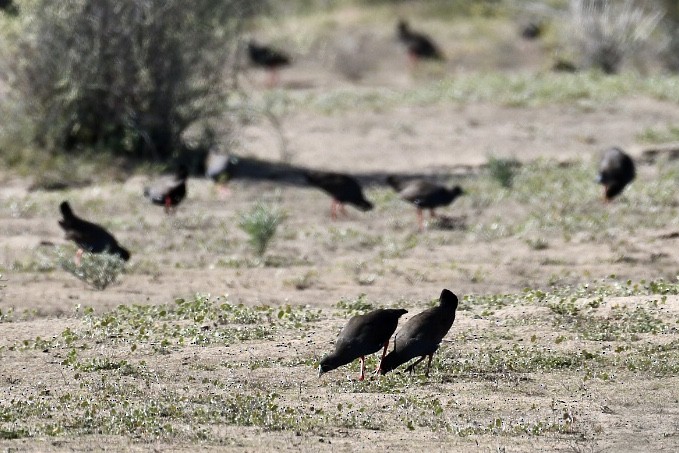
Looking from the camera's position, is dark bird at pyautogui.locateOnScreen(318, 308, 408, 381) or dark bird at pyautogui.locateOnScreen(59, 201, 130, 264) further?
dark bird at pyautogui.locateOnScreen(59, 201, 130, 264)

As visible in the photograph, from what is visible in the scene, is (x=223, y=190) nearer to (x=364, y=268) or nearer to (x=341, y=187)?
(x=341, y=187)

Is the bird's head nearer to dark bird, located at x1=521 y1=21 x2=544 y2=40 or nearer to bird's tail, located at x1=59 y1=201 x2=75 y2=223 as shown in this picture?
bird's tail, located at x1=59 y1=201 x2=75 y2=223

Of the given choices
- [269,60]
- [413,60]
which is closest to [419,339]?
[269,60]

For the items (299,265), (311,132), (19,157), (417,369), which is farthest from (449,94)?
(417,369)

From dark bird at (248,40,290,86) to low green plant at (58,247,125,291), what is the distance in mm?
17298

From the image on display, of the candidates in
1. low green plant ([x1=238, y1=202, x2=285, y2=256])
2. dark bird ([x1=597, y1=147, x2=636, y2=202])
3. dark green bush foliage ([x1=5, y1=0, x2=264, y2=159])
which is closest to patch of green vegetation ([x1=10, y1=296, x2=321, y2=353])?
low green plant ([x1=238, y1=202, x2=285, y2=256])

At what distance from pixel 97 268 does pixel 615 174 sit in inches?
305

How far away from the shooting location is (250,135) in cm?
2433

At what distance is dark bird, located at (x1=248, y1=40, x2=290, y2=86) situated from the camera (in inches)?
1235

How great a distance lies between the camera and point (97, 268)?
44.6 ft

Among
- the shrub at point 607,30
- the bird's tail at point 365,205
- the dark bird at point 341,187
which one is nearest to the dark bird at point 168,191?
the dark bird at point 341,187

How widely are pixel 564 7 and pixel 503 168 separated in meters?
17.3

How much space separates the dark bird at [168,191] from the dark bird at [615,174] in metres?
5.49

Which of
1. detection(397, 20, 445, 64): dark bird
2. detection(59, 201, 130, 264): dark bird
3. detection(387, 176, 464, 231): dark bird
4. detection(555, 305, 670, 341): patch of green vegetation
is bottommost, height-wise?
detection(397, 20, 445, 64): dark bird
